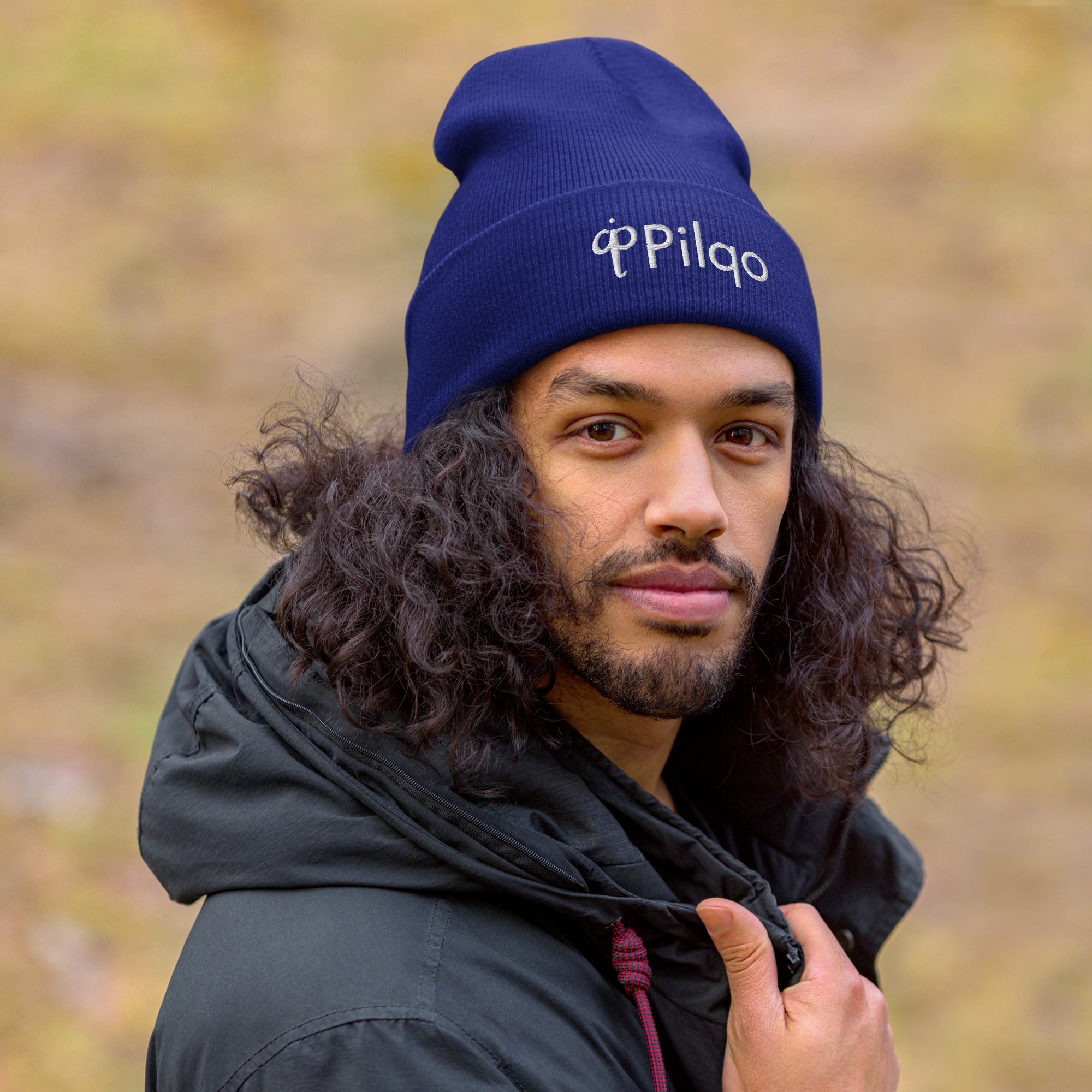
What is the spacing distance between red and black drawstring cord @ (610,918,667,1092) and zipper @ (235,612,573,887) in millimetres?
158

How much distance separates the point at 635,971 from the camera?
1.62 m

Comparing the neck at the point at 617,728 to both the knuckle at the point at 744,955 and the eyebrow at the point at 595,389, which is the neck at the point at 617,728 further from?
the eyebrow at the point at 595,389

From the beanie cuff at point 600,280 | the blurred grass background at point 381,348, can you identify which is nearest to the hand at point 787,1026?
the beanie cuff at point 600,280

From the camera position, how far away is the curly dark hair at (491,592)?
5.55 ft

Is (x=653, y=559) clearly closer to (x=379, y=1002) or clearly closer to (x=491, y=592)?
(x=491, y=592)

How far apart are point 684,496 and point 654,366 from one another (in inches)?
→ 8.7

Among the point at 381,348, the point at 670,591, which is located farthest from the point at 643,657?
the point at 381,348

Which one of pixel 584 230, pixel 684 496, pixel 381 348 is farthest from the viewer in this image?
pixel 381 348

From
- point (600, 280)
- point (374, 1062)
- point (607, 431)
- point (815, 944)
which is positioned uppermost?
point (600, 280)

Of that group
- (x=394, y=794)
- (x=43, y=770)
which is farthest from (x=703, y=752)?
(x=43, y=770)

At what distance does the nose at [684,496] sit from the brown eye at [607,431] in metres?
0.06

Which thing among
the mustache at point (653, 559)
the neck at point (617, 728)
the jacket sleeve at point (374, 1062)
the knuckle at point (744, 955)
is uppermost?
the mustache at point (653, 559)

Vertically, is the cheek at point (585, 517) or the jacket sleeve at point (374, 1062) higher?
the cheek at point (585, 517)

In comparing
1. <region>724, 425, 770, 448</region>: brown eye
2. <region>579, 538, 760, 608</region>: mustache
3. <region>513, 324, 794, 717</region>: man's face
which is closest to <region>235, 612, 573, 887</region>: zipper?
<region>513, 324, 794, 717</region>: man's face
